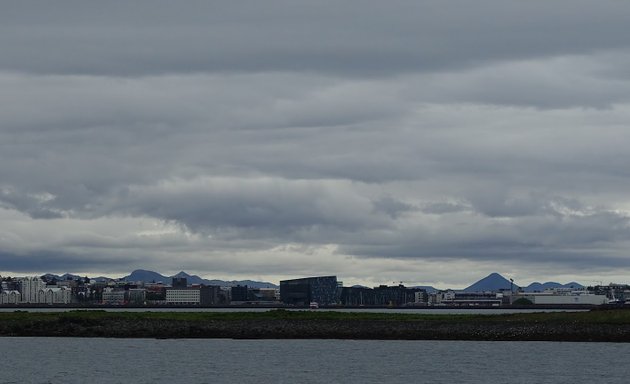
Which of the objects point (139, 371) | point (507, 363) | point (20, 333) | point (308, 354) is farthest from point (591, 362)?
point (20, 333)

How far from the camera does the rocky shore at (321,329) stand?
5974 inches

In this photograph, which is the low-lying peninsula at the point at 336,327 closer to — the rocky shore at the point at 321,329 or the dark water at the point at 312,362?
the rocky shore at the point at 321,329

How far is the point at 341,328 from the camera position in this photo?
168 meters

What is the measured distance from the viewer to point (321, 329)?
548 ft

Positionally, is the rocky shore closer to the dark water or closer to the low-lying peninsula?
the low-lying peninsula

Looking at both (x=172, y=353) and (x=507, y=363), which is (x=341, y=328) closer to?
(x=172, y=353)

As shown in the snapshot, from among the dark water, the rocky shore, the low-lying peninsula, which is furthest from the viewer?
the low-lying peninsula

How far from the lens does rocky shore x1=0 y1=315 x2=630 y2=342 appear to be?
151750mm

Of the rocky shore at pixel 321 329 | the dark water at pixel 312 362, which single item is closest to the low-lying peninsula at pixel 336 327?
the rocky shore at pixel 321 329

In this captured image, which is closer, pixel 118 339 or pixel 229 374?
pixel 229 374

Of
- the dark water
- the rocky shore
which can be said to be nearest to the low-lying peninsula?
the rocky shore

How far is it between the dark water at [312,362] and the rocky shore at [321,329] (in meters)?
4.20

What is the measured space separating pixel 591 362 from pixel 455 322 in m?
48.4

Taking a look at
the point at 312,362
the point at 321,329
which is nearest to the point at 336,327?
the point at 321,329
